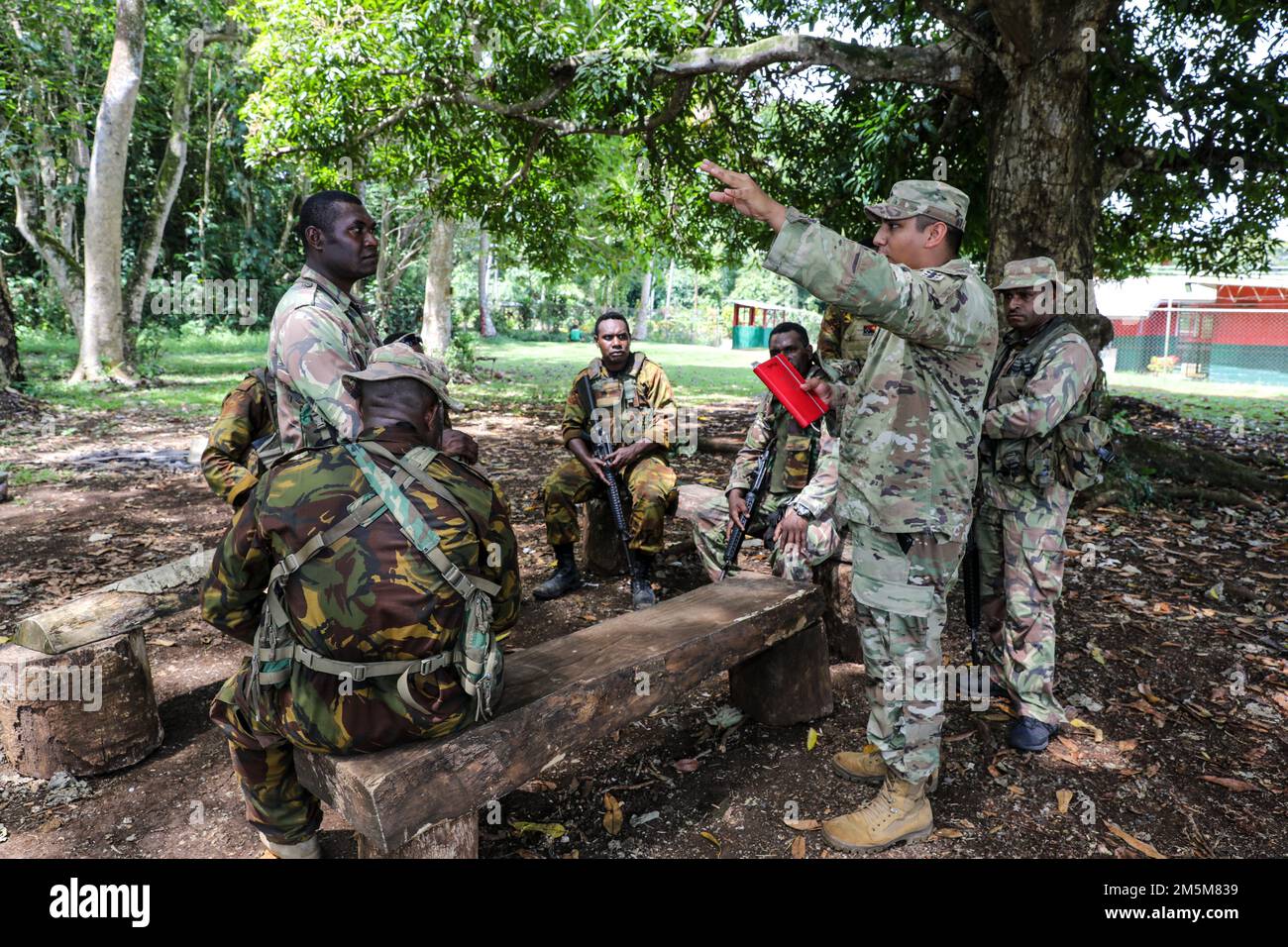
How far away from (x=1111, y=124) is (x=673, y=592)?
5.48m

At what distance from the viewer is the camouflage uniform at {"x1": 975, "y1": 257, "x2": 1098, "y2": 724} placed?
3.27 meters

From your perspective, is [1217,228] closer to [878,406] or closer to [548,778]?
[878,406]

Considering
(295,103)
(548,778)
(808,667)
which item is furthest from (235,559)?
(295,103)

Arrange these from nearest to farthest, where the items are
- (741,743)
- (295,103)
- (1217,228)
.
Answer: (741,743) → (295,103) → (1217,228)

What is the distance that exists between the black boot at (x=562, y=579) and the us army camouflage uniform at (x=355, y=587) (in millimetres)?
2720

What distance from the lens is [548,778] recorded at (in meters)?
3.21

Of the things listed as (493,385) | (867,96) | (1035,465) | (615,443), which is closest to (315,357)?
(615,443)

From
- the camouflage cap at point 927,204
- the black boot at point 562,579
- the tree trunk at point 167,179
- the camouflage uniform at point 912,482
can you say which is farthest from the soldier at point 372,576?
the tree trunk at point 167,179

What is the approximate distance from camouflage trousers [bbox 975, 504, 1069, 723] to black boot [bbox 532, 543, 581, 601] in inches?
104

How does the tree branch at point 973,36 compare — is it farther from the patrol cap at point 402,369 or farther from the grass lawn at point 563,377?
the grass lawn at point 563,377

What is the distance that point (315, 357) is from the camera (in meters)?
2.99

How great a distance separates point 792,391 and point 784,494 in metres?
1.17

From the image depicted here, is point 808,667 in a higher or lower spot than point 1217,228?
lower

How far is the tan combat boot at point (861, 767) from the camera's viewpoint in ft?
10.1
